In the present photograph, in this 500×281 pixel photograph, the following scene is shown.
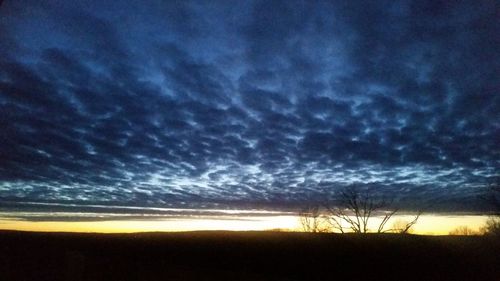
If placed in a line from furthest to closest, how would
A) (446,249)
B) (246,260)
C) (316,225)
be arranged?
(316,225) < (446,249) < (246,260)

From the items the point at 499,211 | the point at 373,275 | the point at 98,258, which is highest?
the point at 499,211

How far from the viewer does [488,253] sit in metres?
41.5

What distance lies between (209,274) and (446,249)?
42.5m

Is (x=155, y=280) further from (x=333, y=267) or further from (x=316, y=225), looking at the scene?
(x=316, y=225)

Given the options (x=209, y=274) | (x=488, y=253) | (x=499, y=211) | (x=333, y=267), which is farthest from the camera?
(x=499, y=211)

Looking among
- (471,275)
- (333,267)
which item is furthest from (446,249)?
(333,267)

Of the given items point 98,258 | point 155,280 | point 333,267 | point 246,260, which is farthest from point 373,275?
point 98,258

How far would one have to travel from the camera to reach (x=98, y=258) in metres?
10.7

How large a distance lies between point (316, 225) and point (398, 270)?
41.9 meters

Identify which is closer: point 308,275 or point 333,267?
point 308,275

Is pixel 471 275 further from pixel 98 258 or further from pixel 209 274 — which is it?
pixel 98 258

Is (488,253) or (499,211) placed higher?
(499,211)

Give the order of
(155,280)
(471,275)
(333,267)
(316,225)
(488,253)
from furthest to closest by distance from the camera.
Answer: (316,225)
(488,253)
(333,267)
(471,275)
(155,280)

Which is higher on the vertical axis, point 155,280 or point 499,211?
point 499,211
